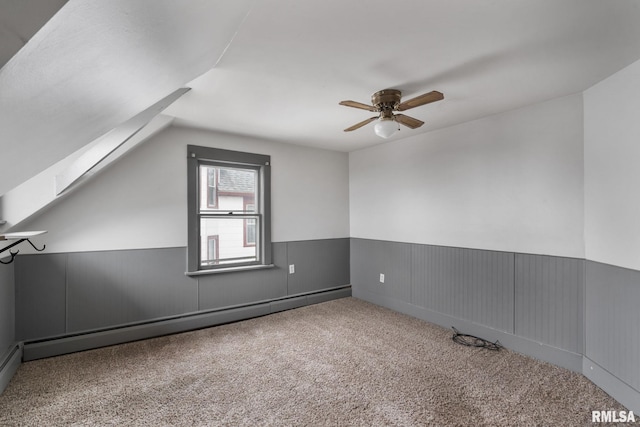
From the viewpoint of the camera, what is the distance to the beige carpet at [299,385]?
195cm

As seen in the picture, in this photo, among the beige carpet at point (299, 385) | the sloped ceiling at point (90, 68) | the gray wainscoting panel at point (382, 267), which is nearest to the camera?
the sloped ceiling at point (90, 68)

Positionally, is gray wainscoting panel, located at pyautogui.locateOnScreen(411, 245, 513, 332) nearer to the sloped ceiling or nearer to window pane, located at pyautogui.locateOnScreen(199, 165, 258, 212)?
window pane, located at pyautogui.locateOnScreen(199, 165, 258, 212)

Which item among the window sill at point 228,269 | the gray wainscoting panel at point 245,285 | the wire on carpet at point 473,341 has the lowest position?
the wire on carpet at point 473,341

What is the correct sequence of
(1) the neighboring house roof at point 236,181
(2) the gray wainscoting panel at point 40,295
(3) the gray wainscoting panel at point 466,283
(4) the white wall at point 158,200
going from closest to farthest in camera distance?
(2) the gray wainscoting panel at point 40,295, (4) the white wall at point 158,200, (3) the gray wainscoting panel at point 466,283, (1) the neighboring house roof at point 236,181

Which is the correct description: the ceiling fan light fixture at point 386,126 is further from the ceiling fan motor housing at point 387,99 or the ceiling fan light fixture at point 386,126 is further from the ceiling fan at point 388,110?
the ceiling fan motor housing at point 387,99

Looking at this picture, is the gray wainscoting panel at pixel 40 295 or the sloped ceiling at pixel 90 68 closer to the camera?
the sloped ceiling at pixel 90 68

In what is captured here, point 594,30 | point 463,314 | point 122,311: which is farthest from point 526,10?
point 122,311

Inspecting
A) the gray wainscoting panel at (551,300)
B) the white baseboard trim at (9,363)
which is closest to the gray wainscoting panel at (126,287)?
the white baseboard trim at (9,363)

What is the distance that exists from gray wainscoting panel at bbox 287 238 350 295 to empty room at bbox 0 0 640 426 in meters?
0.07

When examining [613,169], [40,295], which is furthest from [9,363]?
[613,169]

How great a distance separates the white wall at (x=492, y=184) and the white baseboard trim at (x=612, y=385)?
34.5 inches

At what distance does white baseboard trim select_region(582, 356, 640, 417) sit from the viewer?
1.99 meters

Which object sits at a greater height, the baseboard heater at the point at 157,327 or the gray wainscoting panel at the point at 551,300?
the gray wainscoting panel at the point at 551,300

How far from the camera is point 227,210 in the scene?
3.84 meters
